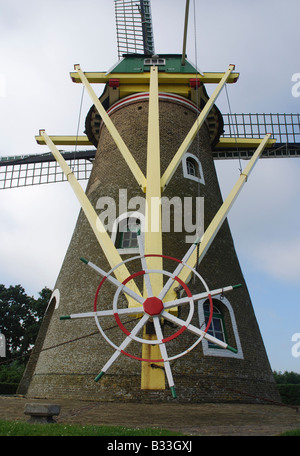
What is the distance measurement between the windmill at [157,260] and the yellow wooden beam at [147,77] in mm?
35

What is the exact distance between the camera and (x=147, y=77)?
13859mm

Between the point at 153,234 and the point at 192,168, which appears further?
the point at 192,168

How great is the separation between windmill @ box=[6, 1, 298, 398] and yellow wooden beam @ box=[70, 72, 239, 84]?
0.04 m

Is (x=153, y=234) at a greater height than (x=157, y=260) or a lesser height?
greater

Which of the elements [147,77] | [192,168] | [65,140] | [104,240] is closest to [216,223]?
[104,240]

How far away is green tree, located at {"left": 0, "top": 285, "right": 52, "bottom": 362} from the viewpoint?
30484 millimetres

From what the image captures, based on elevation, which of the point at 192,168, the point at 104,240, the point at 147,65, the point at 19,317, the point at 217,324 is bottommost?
the point at 217,324

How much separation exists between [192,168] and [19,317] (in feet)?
82.3

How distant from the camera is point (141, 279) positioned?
10.1 meters

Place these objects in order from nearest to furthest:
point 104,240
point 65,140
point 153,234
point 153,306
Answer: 1. point 153,306
2. point 153,234
3. point 104,240
4. point 65,140

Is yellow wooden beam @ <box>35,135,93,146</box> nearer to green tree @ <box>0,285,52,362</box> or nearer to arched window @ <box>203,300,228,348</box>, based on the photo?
arched window @ <box>203,300,228,348</box>

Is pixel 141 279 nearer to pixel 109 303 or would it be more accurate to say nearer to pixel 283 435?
pixel 109 303

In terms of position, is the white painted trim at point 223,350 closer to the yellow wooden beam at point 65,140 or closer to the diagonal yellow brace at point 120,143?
the diagonal yellow brace at point 120,143

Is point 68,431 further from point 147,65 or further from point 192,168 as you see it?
point 147,65
